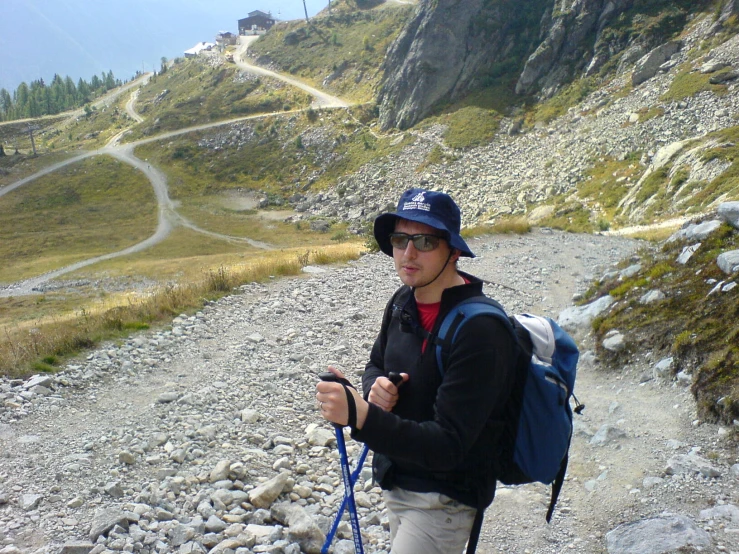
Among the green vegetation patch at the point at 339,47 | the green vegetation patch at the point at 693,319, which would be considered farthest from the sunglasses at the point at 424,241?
the green vegetation patch at the point at 339,47

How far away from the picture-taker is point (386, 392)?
8.54 ft

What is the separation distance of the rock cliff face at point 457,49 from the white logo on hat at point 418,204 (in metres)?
68.3

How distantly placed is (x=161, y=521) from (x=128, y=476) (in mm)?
1009

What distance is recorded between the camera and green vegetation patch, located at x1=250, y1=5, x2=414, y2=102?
3447 inches

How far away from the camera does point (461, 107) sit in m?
65.8

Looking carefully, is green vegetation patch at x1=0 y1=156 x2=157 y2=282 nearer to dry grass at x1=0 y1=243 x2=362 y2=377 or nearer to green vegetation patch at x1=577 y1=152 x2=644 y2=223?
dry grass at x1=0 y1=243 x2=362 y2=377

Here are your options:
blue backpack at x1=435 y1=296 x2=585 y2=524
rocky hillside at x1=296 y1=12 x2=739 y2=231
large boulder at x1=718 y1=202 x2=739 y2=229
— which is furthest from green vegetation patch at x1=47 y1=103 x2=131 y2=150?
blue backpack at x1=435 y1=296 x2=585 y2=524

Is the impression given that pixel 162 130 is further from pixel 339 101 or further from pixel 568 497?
pixel 568 497

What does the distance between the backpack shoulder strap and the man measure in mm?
35

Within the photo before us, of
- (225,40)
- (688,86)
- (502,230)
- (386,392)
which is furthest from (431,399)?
(225,40)

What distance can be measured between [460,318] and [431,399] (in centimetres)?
44

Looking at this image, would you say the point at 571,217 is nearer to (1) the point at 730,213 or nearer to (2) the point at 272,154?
(1) the point at 730,213

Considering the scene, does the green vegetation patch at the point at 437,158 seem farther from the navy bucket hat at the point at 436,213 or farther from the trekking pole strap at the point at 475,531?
the trekking pole strap at the point at 475,531

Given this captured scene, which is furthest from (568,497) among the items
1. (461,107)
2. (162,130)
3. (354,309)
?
(162,130)
